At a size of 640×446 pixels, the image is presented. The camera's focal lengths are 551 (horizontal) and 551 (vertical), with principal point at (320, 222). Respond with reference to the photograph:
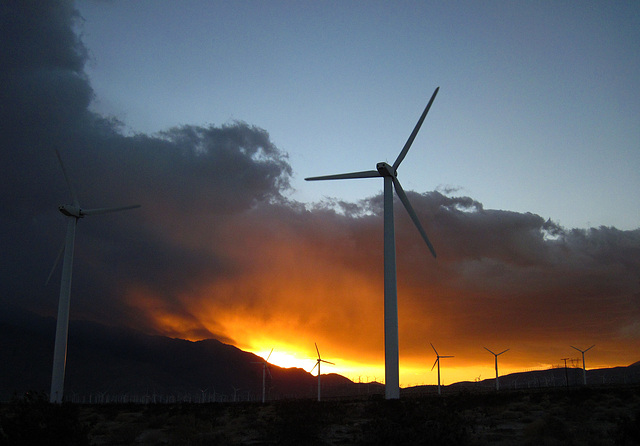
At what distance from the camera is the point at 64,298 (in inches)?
3593

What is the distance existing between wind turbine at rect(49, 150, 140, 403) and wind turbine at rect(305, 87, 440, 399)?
46994mm

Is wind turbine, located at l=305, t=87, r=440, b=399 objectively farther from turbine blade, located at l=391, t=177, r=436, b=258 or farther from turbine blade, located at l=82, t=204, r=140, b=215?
turbine blade, located at l=82, t=204, r=140, b=215

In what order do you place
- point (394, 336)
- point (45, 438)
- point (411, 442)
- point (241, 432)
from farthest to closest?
point (394, 336) → point (241, 432) → point (411, 442) → point (45, 438)

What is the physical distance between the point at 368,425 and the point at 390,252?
926 inches

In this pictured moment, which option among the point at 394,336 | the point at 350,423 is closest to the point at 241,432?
→ the point at 350,423

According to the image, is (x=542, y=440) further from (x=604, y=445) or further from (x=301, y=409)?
(x=301, y=409)

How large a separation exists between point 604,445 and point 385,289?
30026mm

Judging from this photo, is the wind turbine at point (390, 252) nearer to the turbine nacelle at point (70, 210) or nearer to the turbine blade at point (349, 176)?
the turbine blade at point (349, 176)

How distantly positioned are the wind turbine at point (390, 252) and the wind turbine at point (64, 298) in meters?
47.0

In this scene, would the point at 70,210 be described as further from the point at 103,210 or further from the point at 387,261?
the point at 387,261

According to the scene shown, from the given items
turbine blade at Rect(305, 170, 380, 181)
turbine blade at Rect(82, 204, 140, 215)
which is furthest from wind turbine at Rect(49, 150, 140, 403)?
turbine blade at Rect(305, 170, 380, 181)

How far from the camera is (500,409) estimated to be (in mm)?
58844

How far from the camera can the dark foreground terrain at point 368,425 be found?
3234 centimetres

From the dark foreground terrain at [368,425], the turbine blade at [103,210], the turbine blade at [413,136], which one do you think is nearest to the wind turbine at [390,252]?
the turbine blade at [413,136]
